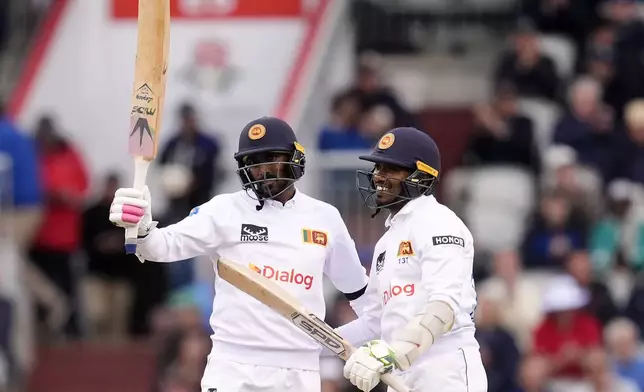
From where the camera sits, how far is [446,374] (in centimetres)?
934

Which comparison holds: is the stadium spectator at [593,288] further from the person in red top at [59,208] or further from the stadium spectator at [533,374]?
the person in red top at [59,208]

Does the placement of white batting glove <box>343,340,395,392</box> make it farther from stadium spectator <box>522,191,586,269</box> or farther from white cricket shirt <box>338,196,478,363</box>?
stadium spectator <box>522,191,586,269</box>

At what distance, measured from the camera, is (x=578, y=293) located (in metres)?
15.1

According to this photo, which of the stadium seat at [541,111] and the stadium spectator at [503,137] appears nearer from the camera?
the stadium spectator at [503,137]

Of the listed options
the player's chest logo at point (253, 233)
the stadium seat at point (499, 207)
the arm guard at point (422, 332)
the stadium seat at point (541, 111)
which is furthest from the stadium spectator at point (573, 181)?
the arm guard at point (422, 332)

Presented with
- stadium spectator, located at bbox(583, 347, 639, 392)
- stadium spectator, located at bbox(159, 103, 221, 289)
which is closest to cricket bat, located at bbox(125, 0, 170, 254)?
stadium spectator, located at bbox(583, 347, 639, 392)

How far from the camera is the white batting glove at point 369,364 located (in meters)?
8.85

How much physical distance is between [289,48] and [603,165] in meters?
3.72

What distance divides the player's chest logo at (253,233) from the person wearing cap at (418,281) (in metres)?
0.62

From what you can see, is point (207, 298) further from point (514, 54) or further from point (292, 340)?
point (292, 340)

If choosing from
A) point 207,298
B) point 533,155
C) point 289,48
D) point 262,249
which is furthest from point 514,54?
point 262,249

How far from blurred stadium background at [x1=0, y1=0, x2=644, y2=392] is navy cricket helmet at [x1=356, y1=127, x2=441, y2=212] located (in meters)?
4.61

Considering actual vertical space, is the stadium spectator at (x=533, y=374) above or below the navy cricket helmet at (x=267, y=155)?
below

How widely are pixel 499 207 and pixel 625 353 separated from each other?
7.46 ft
